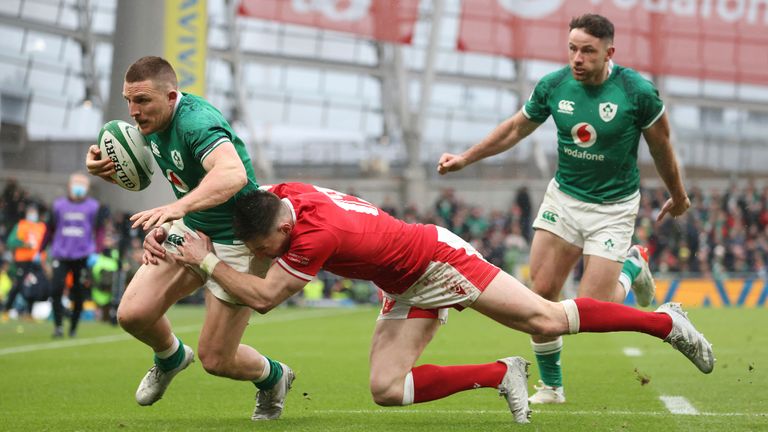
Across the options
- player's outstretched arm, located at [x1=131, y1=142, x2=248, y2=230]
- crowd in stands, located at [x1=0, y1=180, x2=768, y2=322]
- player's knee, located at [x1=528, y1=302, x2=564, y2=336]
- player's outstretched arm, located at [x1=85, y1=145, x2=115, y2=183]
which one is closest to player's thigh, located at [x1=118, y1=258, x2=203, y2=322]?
player's outstretched arm, located at [x1=85, y1=145, x2=115, y2=183]

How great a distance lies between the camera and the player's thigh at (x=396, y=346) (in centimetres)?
625

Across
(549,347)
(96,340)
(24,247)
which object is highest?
(24,247)

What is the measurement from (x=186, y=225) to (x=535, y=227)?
8.25 ft

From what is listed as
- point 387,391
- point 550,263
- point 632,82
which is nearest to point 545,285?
point 550,263

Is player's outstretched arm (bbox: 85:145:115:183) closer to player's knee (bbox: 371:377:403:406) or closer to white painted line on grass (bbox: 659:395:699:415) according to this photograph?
player's knee (bbox: 371:377:403:406)

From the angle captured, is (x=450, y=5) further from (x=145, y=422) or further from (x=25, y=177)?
(x=145, y=422)

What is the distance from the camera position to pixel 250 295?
19.3 ft

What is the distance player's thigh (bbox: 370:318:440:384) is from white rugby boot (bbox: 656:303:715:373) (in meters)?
1.36

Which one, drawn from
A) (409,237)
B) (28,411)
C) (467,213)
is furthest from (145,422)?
(467,213)

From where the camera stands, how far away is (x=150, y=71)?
6.33m

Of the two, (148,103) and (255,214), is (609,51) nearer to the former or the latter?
(255,214)

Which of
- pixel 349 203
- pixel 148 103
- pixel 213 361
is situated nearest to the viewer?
pixel 349 203

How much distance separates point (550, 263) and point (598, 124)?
1028 millimetres

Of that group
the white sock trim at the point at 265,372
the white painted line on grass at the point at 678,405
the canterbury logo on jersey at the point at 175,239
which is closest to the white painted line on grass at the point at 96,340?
the white sock trim at the point at 265,372
